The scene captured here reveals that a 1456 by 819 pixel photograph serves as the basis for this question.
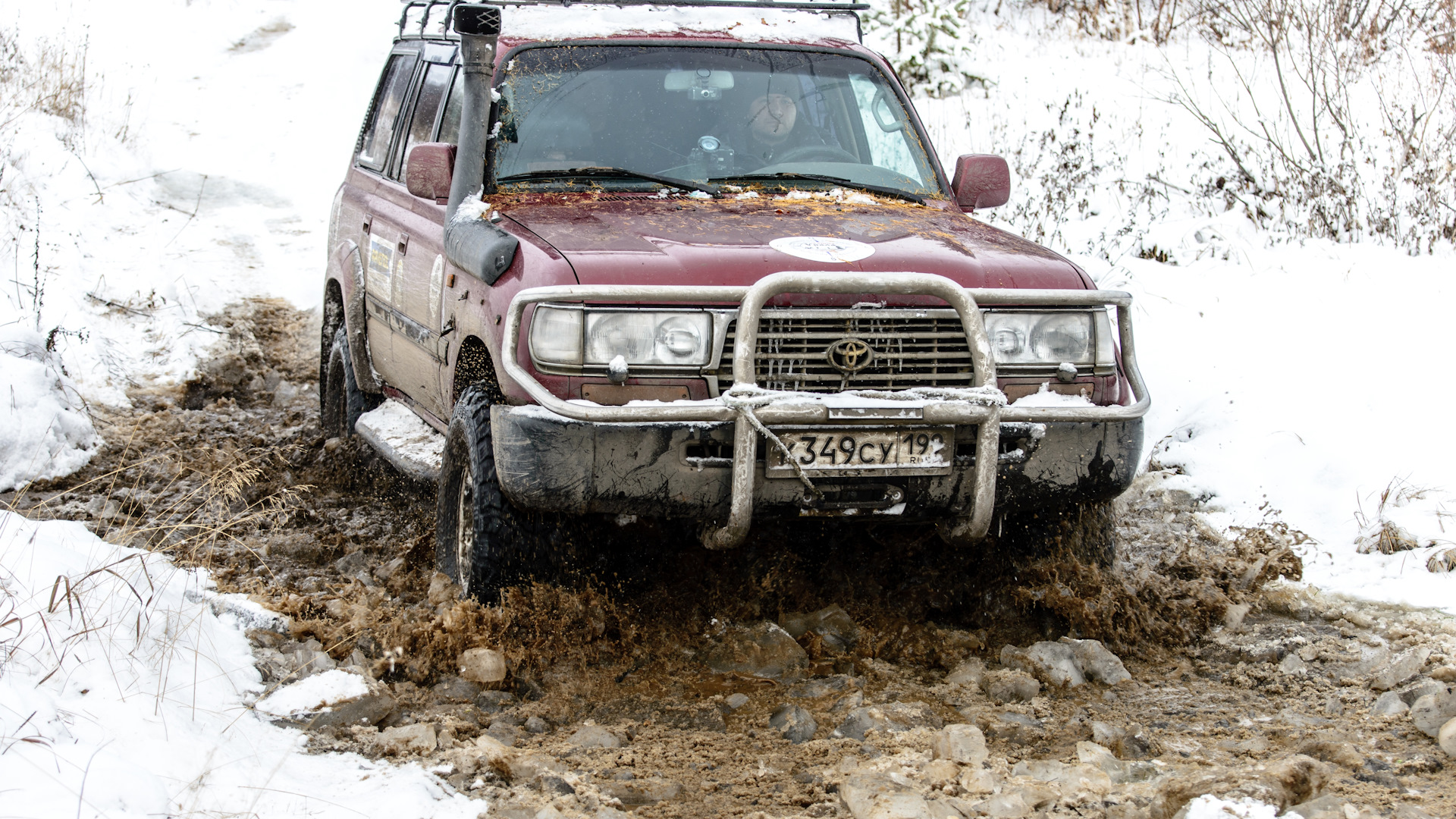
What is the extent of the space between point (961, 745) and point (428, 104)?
11.2 ft

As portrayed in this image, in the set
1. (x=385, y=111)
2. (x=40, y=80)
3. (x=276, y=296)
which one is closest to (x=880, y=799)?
(x=385, y=111)

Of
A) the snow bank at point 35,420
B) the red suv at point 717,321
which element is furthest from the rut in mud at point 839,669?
the snow bank at point 35,420

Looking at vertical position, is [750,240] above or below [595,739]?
above

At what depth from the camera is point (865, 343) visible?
135 inches

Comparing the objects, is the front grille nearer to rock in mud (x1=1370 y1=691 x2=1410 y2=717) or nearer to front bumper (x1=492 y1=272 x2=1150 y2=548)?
front bumper (x1=492 y1=272 x2=1150 y2=548)

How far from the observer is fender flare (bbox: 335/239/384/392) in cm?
551

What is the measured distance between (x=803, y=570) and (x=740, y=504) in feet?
3.59

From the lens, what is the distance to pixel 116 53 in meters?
14.7

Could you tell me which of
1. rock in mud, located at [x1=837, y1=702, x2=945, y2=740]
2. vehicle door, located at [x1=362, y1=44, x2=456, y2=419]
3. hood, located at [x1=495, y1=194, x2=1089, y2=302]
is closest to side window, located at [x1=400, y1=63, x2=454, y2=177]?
vehicle door, located at [x1=362, y1=44, x2=456, y2=419]

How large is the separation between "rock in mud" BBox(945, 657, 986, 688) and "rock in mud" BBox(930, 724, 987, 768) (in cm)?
47

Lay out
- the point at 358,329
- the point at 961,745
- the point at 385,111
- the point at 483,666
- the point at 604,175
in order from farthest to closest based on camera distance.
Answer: the point at 385,111 → the point at 358,329 → the point at 604,175 → the point at 483,666 → the point at 961,745

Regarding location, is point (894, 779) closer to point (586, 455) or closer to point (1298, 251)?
point (586, 455)

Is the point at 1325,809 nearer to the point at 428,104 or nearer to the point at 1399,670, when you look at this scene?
the point at 1399,670

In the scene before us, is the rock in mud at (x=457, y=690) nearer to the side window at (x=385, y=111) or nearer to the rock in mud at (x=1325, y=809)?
the rock in mud at (x=1325, y=809)
